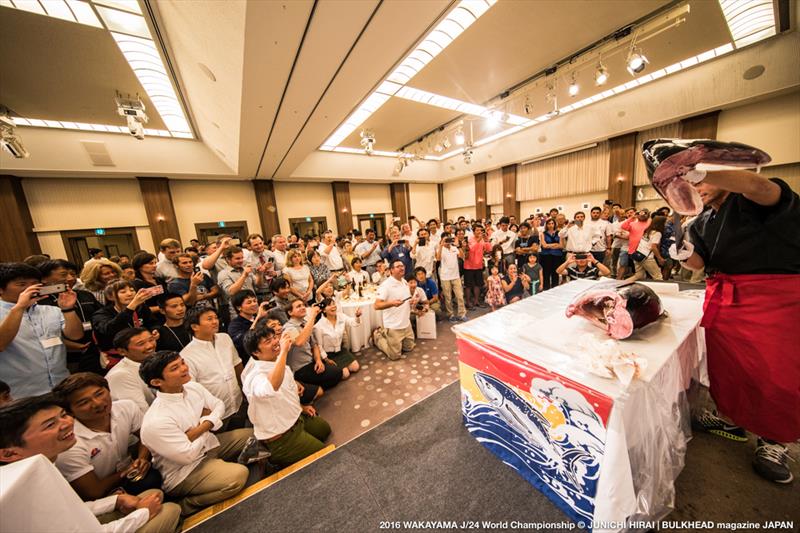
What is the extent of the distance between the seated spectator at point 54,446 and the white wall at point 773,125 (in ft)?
34.6

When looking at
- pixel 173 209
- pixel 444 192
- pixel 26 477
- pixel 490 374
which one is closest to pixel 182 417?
pixel 26 477

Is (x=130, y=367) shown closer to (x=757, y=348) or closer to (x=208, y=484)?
(x=208, y=484)

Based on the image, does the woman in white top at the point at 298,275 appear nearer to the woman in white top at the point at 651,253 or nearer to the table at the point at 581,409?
the table at the point at 581,409

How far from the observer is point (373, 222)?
11352 mm

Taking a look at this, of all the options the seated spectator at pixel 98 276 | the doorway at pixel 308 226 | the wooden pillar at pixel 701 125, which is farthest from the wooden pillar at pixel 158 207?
the wooden pillar at pixel 701 125

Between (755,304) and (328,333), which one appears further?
(328,333)

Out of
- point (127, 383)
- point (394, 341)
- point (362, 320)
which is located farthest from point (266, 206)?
point (127, 383)

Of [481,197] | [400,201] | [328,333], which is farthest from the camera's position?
[400,201]

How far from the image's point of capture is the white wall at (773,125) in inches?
200

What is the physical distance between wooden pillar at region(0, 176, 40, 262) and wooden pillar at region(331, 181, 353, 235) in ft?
24.7

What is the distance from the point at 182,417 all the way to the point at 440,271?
3.51m

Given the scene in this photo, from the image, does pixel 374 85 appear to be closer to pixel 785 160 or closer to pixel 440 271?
pixel 440 271

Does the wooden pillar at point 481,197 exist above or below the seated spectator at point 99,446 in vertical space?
above

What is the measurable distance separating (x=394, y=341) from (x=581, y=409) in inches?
92.7
